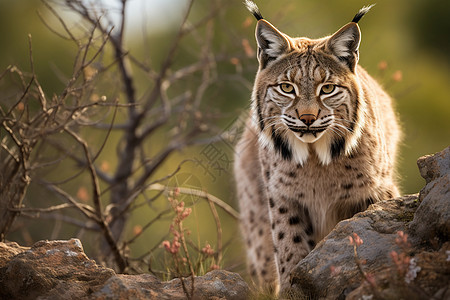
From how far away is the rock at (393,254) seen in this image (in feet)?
9.43

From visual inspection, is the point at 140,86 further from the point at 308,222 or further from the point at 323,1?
the point at 308,222

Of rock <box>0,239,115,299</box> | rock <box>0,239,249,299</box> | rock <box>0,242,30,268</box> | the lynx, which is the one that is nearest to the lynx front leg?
the lynx

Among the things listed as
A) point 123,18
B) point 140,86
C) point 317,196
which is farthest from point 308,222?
point 140,86

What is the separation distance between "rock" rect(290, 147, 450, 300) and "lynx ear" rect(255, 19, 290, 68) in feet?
4.37

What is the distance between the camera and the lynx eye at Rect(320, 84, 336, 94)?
4.22 m

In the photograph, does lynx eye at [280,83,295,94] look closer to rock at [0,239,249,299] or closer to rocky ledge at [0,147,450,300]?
rocky ledge at [0,147,450,300]

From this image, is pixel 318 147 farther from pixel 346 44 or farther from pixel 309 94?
pixel 346 44

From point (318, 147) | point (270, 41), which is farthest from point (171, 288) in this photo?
point (270, 41)

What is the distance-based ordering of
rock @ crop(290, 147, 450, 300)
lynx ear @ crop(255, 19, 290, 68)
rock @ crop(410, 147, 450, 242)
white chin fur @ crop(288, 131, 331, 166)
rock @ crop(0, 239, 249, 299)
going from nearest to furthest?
rock @ crop(290, 147, 450, 300), rock @ crop(410, 147, 450, 242), rock @ crop(0, 239, 249, 299), white chin fur @ crop(288, 131, 331, 166), lynx ear @ crop(255, 19, 290, 68)

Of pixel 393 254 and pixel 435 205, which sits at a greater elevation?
pixel 435 205

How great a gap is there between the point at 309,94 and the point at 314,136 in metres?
0.28

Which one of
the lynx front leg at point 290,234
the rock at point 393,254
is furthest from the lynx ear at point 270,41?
the rock at point 393,254

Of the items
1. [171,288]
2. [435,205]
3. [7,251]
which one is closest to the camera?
[435,205]

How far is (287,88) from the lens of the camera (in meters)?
4.30
